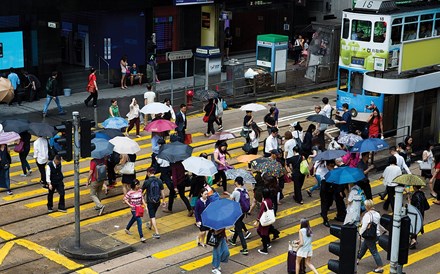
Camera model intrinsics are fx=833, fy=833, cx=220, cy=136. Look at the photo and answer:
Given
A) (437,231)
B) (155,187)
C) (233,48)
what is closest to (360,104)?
(437,231)

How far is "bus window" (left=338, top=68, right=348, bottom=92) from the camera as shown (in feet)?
95.2

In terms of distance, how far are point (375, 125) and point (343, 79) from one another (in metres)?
4.45

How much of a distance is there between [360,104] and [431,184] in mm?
6724

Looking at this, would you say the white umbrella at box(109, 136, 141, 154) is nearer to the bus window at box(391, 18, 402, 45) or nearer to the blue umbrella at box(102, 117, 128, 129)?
the blue umbrella at box(102, 117, 128, 129)

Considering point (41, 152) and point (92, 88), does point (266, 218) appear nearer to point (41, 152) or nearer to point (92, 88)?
point (41, 152)

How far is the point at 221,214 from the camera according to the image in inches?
637

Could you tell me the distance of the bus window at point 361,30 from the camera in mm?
28359

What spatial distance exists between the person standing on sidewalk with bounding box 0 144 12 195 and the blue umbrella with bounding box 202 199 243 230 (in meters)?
6.99

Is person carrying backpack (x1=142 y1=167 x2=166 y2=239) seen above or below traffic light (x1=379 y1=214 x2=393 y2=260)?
below

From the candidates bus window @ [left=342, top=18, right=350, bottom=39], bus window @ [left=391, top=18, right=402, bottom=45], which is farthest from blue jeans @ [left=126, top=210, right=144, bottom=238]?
bus window @ [left=342, top=18, right=350, bottom=39]

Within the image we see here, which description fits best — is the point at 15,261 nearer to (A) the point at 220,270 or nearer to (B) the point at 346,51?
(A) the point at 220,270

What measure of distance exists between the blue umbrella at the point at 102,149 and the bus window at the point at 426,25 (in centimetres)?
1309

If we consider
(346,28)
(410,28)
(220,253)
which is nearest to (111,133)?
(220,253)

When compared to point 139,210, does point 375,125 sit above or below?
above
